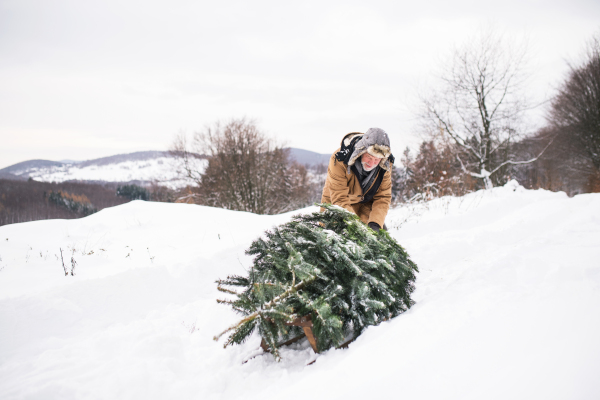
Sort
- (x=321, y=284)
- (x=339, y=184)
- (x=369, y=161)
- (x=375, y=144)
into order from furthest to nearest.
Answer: (x=339, y=184), (x=369, y=161), (x=375, y=144), (x=321, y=284)

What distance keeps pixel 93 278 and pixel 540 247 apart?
191 inches

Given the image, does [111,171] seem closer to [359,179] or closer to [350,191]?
[350,191]

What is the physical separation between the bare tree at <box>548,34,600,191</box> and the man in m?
24.0

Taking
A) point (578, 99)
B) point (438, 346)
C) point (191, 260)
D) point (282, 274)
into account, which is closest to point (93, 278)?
point (191, 260)

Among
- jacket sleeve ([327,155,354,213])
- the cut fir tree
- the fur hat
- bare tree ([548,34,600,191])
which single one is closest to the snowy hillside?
jacket sleeve ([327,155,354,213])

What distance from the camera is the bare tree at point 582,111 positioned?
1952cm

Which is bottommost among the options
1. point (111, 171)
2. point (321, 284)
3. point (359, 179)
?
point (321, 284)

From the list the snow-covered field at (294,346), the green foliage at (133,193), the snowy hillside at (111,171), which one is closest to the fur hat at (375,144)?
the snow-covered field at (294,346)

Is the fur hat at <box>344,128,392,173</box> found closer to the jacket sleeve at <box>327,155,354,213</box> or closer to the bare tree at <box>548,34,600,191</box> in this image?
the jacket sleeve at <box>327,155,354,213</box>

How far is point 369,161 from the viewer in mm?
3104

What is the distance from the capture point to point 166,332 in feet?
7.51

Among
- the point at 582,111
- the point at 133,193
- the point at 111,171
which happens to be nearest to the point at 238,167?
the point at 582,111

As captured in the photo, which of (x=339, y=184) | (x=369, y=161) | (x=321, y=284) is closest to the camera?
(x=321, y=284)

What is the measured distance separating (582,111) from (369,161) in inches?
1099
